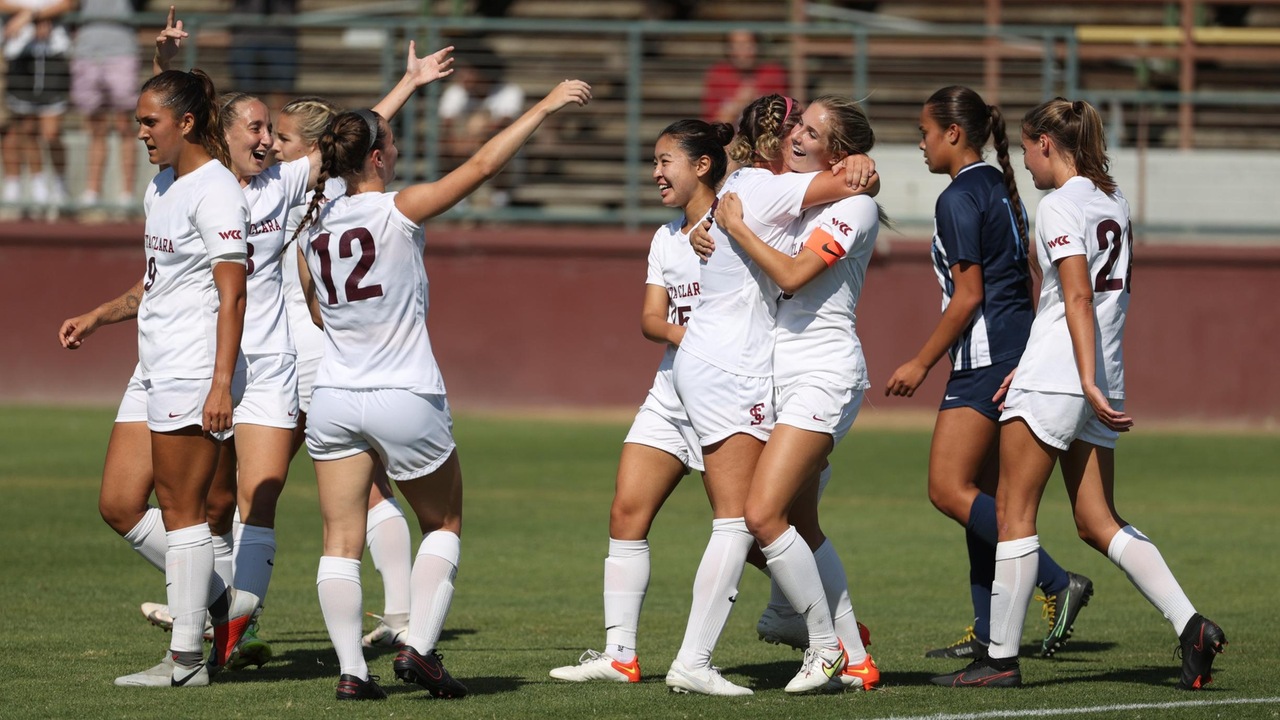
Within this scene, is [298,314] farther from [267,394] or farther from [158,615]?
[158,615]

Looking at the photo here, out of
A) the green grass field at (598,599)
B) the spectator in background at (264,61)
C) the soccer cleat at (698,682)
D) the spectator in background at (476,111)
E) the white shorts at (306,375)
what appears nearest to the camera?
the green grass field at (598,599)

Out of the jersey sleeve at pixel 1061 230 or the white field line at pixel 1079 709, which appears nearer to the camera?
the white field line at pixel 1079 709

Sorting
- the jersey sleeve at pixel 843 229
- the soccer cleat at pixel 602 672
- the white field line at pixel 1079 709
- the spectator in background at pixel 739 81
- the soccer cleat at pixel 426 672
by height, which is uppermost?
the spectator in background at pixel 739 81

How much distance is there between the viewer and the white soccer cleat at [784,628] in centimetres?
634

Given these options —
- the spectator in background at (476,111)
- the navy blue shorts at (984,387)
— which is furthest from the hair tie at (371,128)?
the spectator in background at (476,111)

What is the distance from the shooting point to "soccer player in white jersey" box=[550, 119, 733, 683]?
6.18 m

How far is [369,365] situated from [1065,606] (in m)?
3.08

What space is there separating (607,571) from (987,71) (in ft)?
42.2

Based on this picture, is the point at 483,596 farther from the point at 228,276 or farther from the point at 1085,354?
the point at 1085,354

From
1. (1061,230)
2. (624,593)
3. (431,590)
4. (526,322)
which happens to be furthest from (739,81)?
(431,590)

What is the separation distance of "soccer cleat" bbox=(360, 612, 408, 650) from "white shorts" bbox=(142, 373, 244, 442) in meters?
1.55

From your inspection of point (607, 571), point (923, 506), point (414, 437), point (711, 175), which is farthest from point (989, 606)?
point (923, 506)

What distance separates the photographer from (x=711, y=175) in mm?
6336

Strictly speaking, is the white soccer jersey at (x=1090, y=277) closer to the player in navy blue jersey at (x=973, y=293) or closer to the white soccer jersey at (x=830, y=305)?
the player in navy blue jersey at (x=973, y=293)
